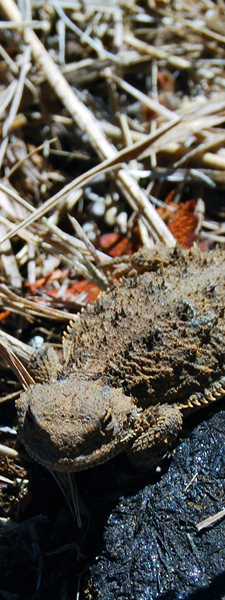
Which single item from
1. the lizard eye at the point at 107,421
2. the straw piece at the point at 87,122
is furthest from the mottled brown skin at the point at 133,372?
the straw piece at the point at 87,122

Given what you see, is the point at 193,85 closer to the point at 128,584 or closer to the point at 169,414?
the point at 169,414

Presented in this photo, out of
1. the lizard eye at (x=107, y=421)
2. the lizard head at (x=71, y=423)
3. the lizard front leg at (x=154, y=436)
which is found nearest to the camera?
the lizard head at (x=71, y=423)

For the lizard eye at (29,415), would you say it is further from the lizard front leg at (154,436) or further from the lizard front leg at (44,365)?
the lizard front leg at (154,436)

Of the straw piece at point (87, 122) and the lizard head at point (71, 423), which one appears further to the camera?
the straw piece at point (87, 122)

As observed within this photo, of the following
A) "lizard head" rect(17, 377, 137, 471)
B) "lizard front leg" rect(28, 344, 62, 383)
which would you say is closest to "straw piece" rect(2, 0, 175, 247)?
"lizard front leg" rect(28, 344, 62, 383)

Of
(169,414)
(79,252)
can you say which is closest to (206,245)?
(79,252)

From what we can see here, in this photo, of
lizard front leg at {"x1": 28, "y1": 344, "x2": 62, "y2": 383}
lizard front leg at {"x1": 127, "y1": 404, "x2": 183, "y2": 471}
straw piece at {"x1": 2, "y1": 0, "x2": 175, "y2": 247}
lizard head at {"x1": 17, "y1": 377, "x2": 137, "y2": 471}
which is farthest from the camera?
straw piece at {"x1": 2, "y1": 0, "x2": 175, "y2": 247}

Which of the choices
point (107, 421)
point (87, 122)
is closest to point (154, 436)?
point (107, 421)

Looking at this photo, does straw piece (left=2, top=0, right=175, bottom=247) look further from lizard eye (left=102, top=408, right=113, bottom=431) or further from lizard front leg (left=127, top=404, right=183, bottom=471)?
lizard eye (left=102, top=408, right=113, bottom=431)

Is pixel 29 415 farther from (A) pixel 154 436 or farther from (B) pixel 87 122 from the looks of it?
(B) pixel 87 122
